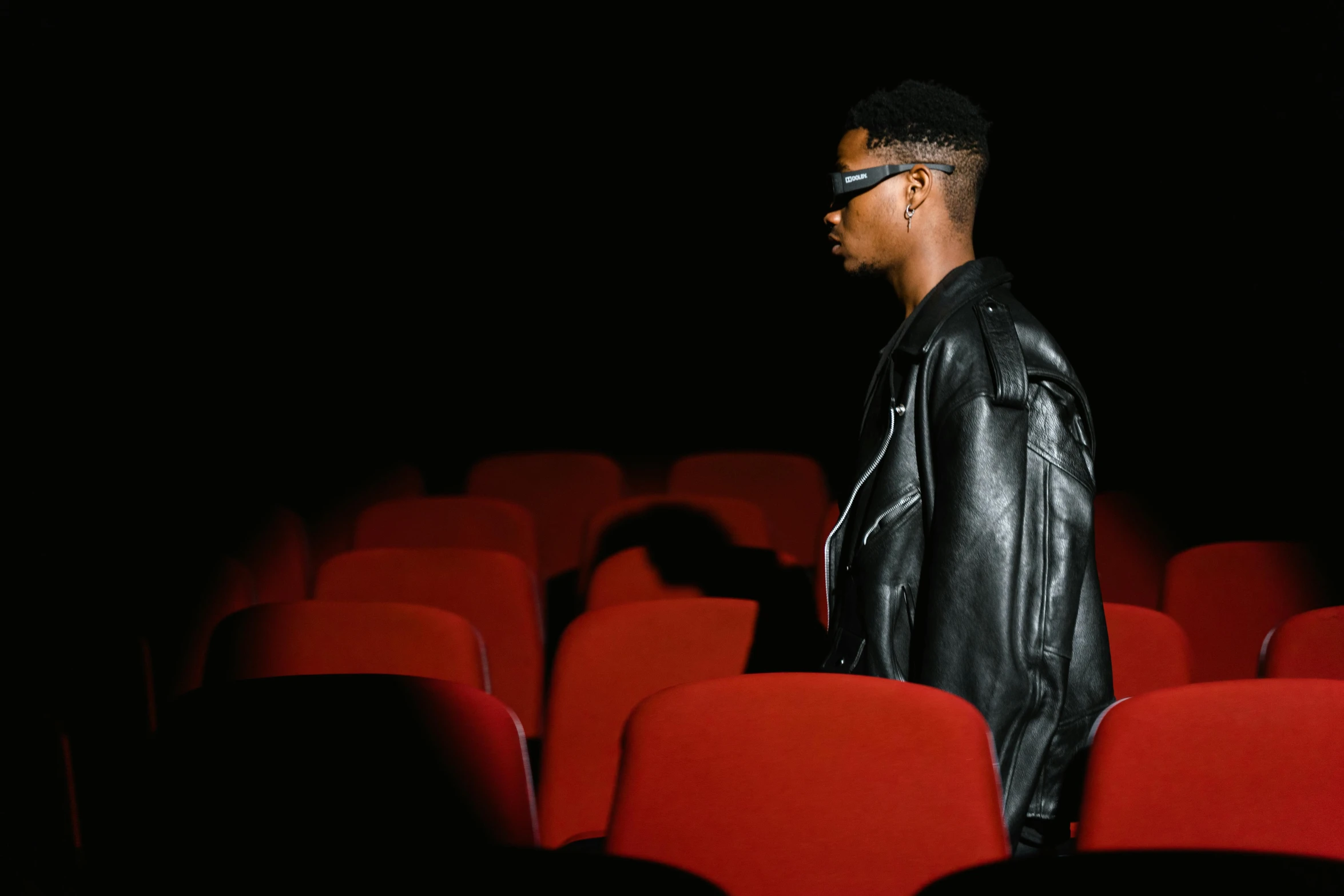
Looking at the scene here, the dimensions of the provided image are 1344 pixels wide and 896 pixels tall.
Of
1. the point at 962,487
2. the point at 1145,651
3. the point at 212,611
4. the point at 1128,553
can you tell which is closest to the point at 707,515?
the point at 1128,553

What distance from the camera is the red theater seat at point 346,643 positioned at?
6.90 ft

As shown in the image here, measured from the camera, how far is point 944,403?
1492mm

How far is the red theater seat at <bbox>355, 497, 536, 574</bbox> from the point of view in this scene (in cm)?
340

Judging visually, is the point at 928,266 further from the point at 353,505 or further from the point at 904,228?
the point at 353,505

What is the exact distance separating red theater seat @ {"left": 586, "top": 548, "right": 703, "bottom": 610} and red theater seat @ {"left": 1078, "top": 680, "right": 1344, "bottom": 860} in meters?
1.37

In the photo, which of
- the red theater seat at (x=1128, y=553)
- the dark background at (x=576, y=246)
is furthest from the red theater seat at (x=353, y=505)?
the red theater seat at (x=1128, y=553)

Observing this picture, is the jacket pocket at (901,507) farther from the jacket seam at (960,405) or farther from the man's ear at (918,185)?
the man's ear at (918,185)

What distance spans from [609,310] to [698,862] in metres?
4.99

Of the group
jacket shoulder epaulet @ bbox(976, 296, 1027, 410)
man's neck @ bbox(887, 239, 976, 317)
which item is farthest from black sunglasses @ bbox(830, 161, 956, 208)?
jacket shoulder epaulet @ bbox(976, 296, 1027, 410)

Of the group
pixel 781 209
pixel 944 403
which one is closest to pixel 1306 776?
pixel 944 403

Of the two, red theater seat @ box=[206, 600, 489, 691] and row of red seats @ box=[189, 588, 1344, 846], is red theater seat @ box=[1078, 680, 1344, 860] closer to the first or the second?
row of red seats @ box=[189, 588, 1344, 846]

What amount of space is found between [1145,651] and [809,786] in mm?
923

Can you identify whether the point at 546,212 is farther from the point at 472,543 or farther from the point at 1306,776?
the point at 1306,776

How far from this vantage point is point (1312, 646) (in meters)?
1.90
